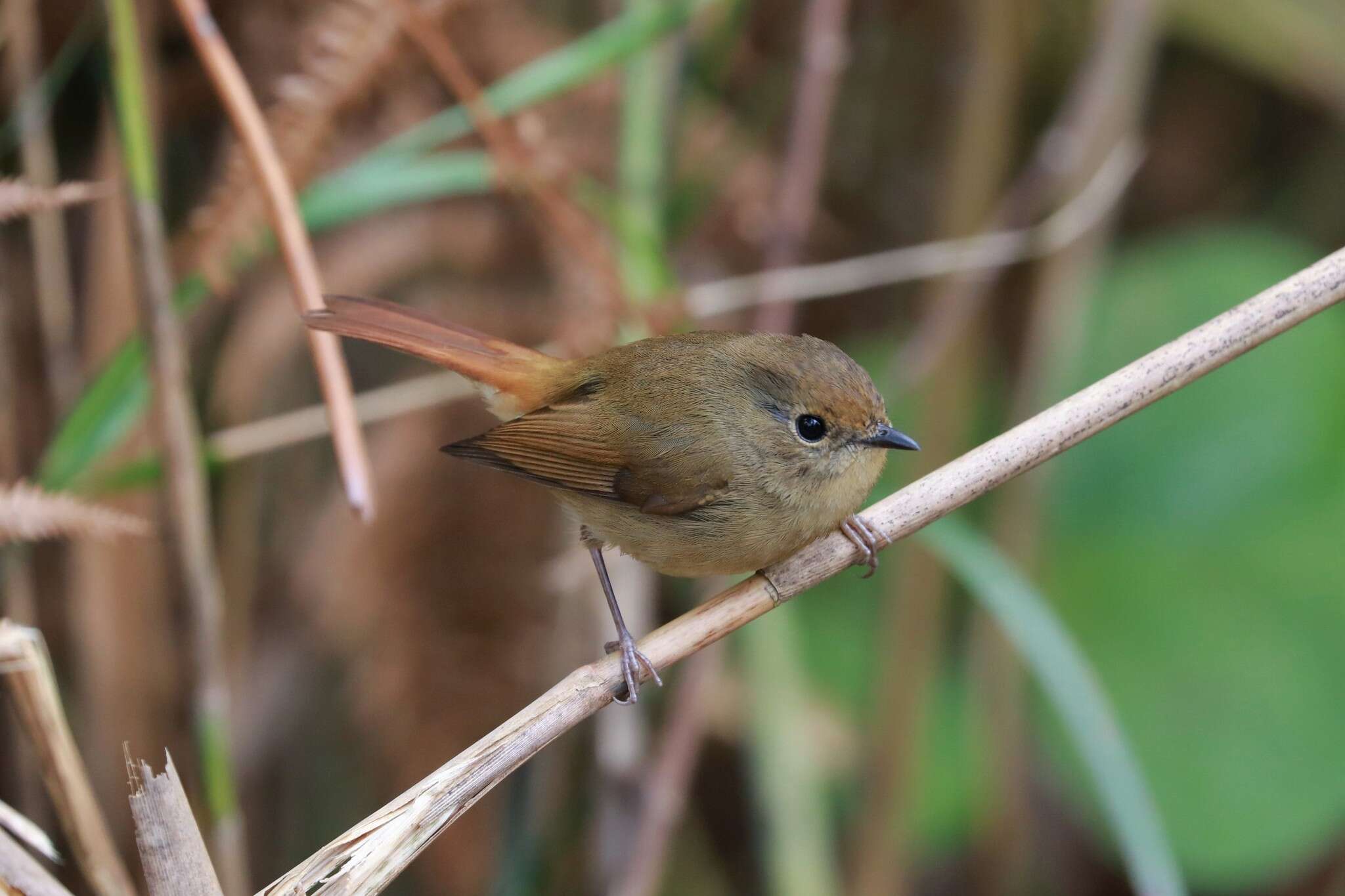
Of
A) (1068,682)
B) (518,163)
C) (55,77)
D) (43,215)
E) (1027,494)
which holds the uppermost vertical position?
(43,215)

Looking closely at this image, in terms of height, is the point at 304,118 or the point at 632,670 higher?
the point at 304,118

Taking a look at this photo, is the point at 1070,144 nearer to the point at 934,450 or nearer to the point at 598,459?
the point at 934,450

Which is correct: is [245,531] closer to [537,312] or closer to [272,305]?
[272,305]

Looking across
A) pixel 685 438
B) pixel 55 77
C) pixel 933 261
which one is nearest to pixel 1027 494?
pixel 933 261

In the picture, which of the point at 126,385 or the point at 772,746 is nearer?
the point at 126,385

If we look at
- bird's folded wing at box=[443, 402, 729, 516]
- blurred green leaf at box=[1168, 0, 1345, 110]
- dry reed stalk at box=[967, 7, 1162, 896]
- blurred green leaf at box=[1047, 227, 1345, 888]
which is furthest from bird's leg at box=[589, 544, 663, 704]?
blurred green leaf at box=[1168, 0, 1345, 110]

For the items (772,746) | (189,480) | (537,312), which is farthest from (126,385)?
(772,746)

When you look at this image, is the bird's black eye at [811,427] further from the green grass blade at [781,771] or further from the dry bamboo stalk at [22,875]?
the dry bamboo stalk at [22,875]
